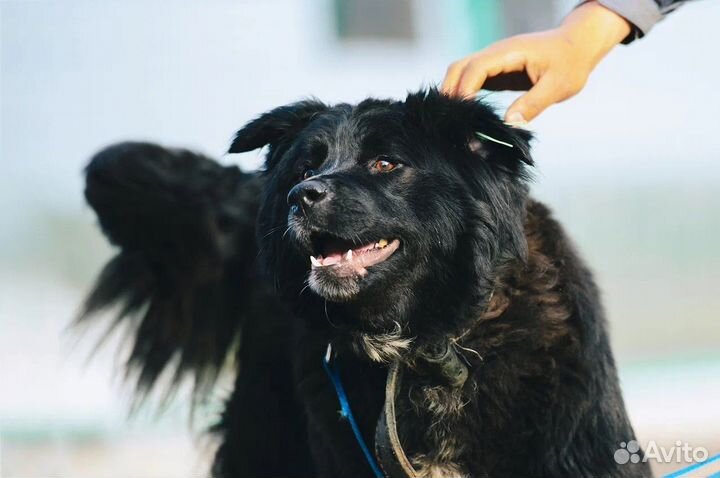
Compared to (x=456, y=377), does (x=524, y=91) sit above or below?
above

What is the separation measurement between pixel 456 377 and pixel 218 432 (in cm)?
207

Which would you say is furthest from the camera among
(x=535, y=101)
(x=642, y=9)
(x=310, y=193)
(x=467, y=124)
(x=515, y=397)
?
(x=642, y=9)

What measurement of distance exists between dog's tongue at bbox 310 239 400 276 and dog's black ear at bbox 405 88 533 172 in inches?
18.4

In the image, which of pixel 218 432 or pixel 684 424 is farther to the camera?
pixel 684 424

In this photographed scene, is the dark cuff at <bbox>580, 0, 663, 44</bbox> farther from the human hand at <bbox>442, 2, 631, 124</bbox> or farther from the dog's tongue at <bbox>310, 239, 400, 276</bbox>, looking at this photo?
the dog's tongue at <bbox>310, 239, 400, 276</bbox>

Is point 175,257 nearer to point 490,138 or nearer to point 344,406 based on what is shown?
point 344,406

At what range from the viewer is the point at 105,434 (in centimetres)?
757

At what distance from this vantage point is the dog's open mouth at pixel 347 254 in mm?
3564

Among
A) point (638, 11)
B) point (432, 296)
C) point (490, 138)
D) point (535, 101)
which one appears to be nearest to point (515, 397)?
point (432, 296)

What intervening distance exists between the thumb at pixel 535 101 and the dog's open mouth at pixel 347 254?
684 mm

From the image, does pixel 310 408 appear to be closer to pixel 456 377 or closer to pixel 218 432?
pixel 456 377

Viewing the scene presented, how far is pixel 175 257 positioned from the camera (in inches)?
208

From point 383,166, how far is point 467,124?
35 cm

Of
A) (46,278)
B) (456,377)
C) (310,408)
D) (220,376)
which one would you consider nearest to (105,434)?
(46,278)
